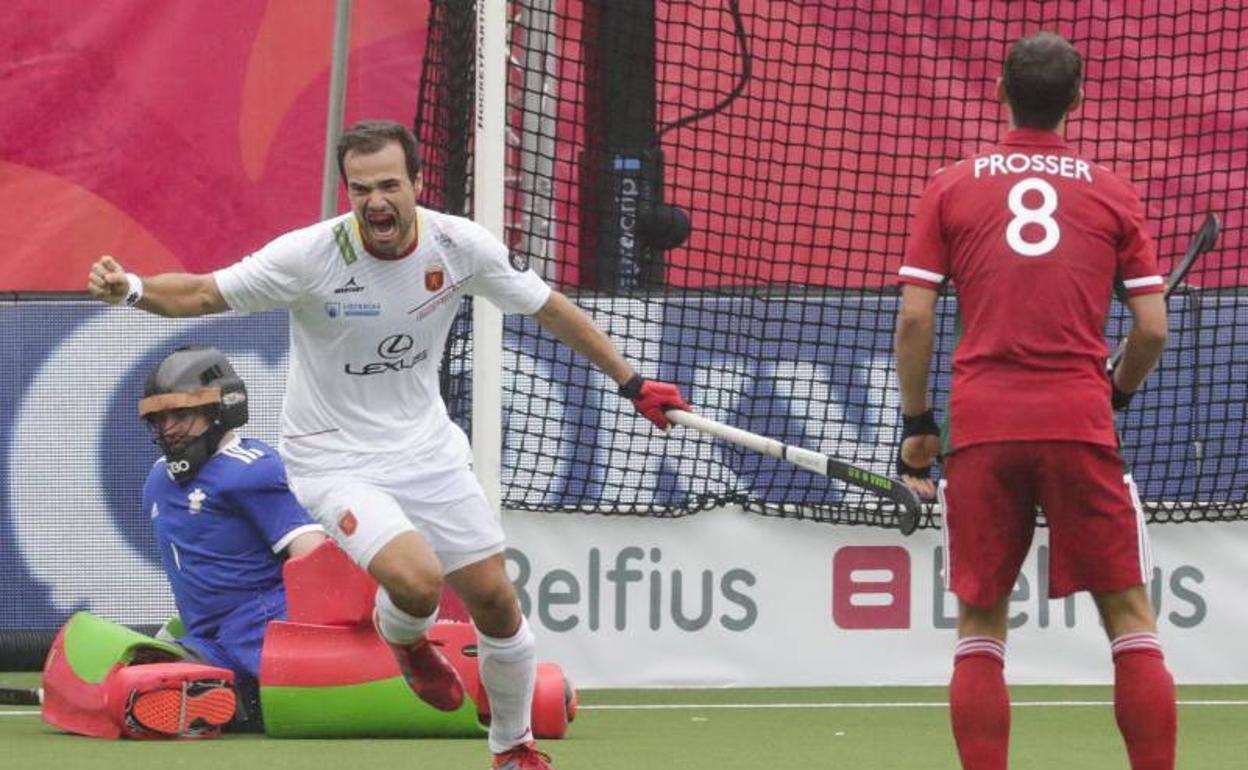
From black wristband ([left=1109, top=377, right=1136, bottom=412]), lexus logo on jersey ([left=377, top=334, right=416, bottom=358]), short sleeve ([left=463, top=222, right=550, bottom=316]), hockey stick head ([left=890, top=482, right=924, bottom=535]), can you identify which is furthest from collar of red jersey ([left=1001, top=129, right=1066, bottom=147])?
lexus logo on jersey ([left=377, top=334, right=416, bottom=358])

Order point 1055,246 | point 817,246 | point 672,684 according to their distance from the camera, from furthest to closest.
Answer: point 817,246 < point 672,684 < point 1055,246

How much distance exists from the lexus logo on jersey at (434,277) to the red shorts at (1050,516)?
1749mm

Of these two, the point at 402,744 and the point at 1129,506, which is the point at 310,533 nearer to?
the point at 402,744

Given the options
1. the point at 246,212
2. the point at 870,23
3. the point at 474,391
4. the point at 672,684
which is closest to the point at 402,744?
the point at 474,391

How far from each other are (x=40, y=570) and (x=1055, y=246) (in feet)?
17.1

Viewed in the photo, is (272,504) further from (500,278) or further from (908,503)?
(908,503)

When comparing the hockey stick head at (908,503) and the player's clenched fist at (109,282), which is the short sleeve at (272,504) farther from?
the hockey stick head at (908,503)

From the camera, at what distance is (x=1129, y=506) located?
5.31 m

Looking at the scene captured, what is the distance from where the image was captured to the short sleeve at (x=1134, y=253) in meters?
5.31

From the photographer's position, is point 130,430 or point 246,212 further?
point 246,212

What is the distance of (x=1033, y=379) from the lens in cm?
526

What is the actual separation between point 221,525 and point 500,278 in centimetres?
158

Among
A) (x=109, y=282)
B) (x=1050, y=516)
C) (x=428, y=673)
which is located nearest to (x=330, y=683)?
(x=428, y=673)

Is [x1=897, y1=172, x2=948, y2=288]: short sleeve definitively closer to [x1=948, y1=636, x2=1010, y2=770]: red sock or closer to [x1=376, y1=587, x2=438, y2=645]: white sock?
[x1=948, y1=636, x2=1010, y2=770]: red sock
